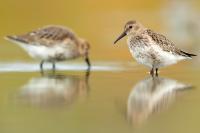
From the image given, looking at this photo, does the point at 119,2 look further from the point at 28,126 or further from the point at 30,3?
the point at 28,126

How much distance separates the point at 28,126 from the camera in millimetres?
7492

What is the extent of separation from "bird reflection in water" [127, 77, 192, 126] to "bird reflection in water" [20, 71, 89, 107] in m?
0.66

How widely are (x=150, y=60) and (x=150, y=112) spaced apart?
2.98 m

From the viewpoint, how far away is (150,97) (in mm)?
8914

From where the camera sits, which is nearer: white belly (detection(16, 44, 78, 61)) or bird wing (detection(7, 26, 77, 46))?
white belly (detection(16, 44, 78, 61))

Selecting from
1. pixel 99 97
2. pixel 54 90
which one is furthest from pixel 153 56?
pixel 99 97

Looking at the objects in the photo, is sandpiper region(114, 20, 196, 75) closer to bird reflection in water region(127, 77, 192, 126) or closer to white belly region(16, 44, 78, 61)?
bird reflection in water region(127, 77, 192, 126)

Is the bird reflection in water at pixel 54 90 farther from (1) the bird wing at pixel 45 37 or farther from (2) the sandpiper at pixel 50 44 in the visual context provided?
(1) the bird wing at pixel 45 37

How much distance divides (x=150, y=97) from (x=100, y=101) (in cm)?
55

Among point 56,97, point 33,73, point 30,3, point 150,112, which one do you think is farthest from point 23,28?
point 150,112

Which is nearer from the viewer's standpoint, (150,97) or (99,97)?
(150,97)

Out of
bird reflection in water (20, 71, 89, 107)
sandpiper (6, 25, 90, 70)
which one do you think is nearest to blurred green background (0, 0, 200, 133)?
bird reflection in water (20, 71, 89, 107)

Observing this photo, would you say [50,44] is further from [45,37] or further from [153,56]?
[153,56]

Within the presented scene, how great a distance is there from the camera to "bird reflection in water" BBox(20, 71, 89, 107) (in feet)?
29.3
